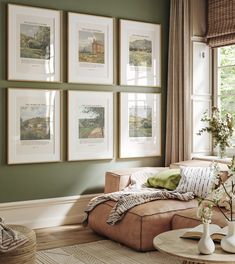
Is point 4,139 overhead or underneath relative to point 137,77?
underneath

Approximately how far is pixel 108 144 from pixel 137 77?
2.96 ft

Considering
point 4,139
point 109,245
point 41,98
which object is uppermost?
point 41,98

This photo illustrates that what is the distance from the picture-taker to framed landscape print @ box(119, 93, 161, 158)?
18.8ft

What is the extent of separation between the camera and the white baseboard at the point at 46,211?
5051 mm

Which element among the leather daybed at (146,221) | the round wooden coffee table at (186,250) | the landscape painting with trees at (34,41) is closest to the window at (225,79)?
the leather daybed at (146,221)

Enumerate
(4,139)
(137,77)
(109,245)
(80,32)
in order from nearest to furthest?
1. (109,245)
2. (4,139)
3. (80,32)
4. (137,77)

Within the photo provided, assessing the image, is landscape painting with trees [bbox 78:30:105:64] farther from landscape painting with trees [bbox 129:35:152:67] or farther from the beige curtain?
the beige curtain

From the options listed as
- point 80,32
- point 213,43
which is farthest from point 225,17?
point 80,32

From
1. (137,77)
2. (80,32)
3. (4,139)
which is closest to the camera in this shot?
(4,139)

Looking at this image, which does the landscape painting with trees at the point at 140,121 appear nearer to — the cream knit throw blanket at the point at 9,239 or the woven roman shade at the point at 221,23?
the woven roman shade at the point at 221,23

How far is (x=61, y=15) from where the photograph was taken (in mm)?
5293

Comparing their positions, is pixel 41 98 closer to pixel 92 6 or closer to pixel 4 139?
pixel 4 139

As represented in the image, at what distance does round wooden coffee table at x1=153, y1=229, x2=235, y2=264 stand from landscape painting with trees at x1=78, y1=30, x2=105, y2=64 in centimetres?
273

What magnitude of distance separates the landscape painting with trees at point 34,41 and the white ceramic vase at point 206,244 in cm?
298
